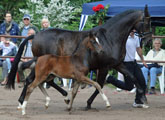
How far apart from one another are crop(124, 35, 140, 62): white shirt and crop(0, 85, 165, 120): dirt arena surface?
106cm

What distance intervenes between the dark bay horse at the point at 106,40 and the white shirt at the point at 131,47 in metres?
0.53

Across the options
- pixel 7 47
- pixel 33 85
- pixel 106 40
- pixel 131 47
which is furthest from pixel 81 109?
pixel 7 47

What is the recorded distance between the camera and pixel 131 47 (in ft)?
30.5

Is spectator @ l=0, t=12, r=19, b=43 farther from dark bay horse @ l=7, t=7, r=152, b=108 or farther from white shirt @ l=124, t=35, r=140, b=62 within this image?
white shirt @ l=124, t=35, r=140, b=62

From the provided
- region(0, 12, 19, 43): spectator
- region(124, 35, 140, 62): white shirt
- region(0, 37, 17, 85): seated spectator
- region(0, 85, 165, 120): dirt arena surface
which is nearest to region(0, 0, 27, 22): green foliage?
region(0, 12, 19, 43): spectator

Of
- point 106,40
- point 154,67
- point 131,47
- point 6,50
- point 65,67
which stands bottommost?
point 154,67

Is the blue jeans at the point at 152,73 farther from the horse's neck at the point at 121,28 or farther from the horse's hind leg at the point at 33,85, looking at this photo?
the horse's hind leg at the point at 33,85

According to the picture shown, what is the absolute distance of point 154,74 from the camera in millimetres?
11383

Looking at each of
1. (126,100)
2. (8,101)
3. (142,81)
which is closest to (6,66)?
(8,101)

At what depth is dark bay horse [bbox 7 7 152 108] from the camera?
27.4ft

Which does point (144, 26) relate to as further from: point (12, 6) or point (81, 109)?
point (12, 6)

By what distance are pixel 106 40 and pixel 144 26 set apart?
2.62ft

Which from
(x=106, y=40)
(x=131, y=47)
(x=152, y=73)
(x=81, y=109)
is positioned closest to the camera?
(x=106, y=40)

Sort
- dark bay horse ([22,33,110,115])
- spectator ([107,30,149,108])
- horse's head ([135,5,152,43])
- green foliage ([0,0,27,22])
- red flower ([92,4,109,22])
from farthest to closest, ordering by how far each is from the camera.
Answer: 1. green foliage ([0,0,27,22])
2. red flower ([92,4,109,22])
3. spectator ([107,30,149,108])
4. horse's head ([135,5,152,43])
5. dark bay horse ([22,33,110,115])
